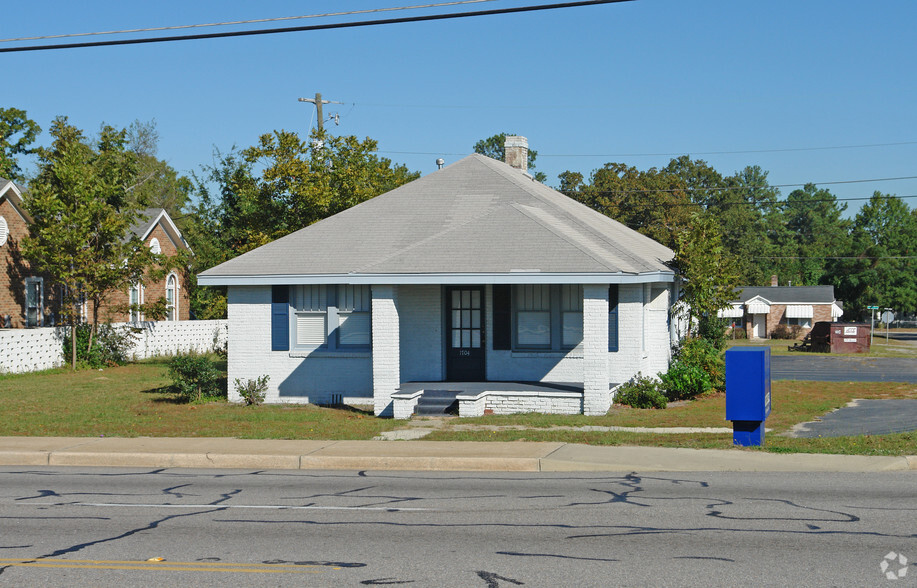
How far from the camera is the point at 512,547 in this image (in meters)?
8.92

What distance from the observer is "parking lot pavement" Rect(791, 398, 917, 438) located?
16.4 m

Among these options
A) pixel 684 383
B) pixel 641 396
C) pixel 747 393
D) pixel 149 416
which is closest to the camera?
pixel 747 393

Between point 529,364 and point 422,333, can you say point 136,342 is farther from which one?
point 529,364

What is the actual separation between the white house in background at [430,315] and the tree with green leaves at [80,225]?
1103 cm

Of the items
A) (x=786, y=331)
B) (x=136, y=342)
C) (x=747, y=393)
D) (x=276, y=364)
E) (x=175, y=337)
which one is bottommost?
(x=747, y=393)

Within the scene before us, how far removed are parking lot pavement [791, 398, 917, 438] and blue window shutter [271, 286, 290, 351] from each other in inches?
459

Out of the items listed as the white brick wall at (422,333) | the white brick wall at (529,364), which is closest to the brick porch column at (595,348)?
the white brick wall at (529,364)

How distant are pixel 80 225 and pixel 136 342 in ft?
24.3

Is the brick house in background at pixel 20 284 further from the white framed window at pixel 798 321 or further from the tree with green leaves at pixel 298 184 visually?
the white framed window at pixel 798 321

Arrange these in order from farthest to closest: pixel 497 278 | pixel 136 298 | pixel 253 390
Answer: pixel 136 298, pixel 253 390, pixel 497 278

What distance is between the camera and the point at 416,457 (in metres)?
14.1

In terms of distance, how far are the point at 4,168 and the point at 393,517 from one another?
159 ft

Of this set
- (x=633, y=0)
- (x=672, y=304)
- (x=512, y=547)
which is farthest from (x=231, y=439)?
(x=672, y=304)

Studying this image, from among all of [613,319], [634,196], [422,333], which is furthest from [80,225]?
[634,196]
